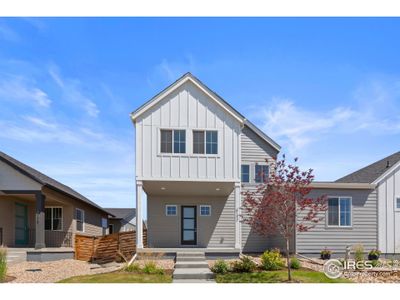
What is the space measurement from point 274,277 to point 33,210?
17.2 m

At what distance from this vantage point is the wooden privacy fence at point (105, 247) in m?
19.9

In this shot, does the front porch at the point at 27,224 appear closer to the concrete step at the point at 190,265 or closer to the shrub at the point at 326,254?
the concrete step at the point at 190,265

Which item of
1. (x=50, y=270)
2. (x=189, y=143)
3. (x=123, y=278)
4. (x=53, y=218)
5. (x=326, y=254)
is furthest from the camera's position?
(x=53, y=218)

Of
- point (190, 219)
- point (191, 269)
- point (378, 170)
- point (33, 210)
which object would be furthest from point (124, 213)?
point (191, 269)

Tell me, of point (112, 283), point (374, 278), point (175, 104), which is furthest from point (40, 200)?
point (374, 278)

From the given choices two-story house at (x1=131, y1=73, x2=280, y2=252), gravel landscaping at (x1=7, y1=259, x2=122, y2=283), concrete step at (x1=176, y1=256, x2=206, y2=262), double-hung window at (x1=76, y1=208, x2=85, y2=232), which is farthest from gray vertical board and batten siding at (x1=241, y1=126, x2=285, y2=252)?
double-hung window at (x1=76, y1=208, x2=85, y2=232)

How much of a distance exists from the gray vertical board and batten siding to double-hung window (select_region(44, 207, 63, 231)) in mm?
10608

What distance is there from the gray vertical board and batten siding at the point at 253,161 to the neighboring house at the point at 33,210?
977 centimetres

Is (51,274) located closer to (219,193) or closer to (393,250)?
(219,193)

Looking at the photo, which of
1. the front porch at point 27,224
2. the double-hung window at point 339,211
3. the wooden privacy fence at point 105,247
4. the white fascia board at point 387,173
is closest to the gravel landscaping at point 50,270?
the wooden privacy fence at point 105,247

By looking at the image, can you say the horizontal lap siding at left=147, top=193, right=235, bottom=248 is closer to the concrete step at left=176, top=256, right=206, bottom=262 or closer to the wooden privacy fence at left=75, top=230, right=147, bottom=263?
the wooden privacy fence at left=75, top=230, right=147, bottom=263

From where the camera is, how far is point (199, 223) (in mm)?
22109

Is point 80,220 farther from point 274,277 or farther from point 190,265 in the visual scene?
point 274,277

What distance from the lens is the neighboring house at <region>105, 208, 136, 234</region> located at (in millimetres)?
43812
